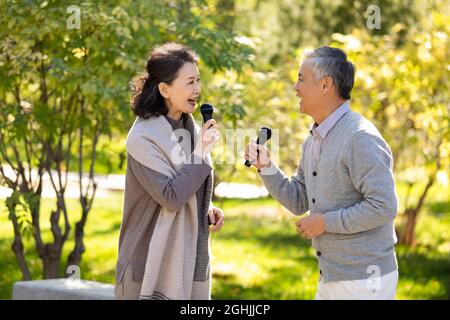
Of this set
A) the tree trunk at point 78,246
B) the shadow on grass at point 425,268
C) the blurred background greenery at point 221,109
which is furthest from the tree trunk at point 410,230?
the tree trunk at point 78,246

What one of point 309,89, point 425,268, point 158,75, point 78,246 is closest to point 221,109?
point 78,246

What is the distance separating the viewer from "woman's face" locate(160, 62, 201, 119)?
3541mm

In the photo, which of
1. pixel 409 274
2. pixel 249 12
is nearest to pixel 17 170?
pixel 409 274

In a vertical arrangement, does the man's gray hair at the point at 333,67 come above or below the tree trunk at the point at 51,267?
above

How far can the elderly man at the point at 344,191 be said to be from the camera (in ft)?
10.5

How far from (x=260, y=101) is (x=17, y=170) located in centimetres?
337

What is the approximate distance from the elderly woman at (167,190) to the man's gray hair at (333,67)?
1.57 feet

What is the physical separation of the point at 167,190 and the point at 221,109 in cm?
259

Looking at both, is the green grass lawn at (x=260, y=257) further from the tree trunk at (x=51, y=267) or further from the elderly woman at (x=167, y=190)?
the elderly woman at (x=167, y=190)

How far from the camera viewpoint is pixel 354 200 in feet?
10.9

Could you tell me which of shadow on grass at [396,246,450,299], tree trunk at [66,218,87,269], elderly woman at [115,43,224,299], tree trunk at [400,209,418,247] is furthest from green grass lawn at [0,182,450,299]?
elderly woman at [115,43,224,299]

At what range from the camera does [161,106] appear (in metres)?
3.58

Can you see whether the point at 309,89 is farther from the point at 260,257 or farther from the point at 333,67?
the point at 260,257
